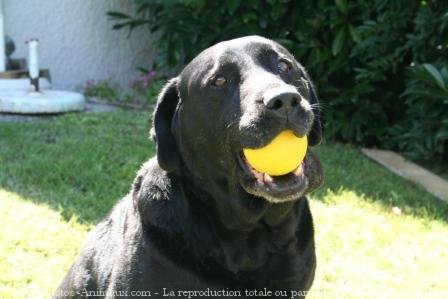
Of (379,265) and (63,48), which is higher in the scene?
(379,265)

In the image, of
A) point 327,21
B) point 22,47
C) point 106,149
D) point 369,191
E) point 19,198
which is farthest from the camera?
point 22,47

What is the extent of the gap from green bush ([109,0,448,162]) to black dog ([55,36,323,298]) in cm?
382

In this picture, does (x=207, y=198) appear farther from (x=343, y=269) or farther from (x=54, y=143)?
(x=54, y=143)

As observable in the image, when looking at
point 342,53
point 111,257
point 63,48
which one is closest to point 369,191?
point 342,53

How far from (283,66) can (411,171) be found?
12.4 ft

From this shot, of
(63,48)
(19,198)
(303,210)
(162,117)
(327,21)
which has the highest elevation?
(162,117)

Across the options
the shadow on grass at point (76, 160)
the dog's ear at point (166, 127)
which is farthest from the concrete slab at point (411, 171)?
the dog's ear at point (166, 127)

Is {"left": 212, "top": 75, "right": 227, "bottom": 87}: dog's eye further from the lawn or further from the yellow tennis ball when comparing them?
the lawn

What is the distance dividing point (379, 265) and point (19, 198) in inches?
100.0

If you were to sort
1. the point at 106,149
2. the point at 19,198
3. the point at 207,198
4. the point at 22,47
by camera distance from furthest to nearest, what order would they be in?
the point at 22,47 → the point at 106,149 → the point at 19,198 → the point at 207,198

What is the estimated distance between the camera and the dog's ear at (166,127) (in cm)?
297

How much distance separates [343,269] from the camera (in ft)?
14.0

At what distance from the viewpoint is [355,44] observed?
717 cm

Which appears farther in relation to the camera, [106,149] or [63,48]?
[63,48]
